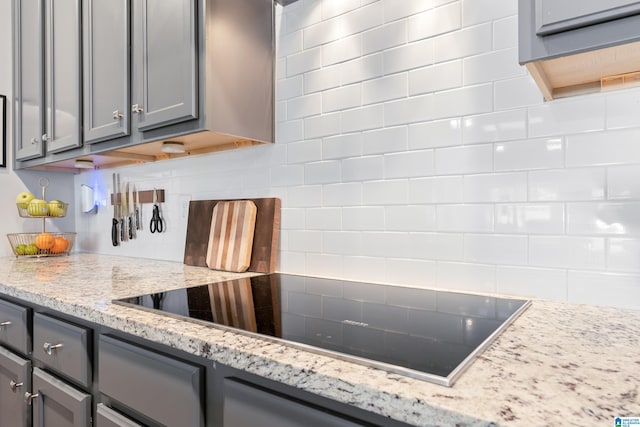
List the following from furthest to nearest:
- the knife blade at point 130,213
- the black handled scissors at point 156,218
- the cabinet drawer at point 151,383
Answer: the knife blade at point 130,213 → the black handled scissors at point 156,218 → the cabinet drawer at point 151,383

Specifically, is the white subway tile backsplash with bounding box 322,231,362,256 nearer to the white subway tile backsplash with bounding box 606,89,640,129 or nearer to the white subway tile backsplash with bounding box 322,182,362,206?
the white subway tile backsplash with bounding box 322,182,362,206

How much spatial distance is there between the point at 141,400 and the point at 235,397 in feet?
1.02

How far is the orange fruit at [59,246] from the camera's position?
7.36 feet

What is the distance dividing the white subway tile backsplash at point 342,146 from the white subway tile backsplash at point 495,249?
469 mm

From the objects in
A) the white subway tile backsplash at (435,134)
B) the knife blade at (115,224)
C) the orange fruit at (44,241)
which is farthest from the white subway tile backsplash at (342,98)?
the orange fruit at (44,241)

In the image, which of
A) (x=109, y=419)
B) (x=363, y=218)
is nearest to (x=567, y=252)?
(x=363, y=218)

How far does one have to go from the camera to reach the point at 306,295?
1146 mm

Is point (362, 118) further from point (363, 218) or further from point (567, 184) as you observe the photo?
point (567, 184)

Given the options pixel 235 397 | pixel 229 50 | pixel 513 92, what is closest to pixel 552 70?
pixel 513 92

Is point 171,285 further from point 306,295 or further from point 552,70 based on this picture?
point 552,70

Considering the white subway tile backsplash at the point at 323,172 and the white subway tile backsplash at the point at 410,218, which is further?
the white subway tile backsplash at the point at 323,172

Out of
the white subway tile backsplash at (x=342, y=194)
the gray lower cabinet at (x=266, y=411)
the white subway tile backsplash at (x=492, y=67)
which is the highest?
the white subway tile backsplash at (x=492, y=67)

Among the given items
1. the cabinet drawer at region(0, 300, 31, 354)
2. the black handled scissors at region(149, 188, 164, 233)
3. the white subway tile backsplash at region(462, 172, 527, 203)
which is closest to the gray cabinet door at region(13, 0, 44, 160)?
the black handled scissors at region(149, 188, 164, 233)

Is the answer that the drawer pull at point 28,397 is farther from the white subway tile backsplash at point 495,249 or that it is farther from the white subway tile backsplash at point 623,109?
the white subway tile backsplash at point 623,109
